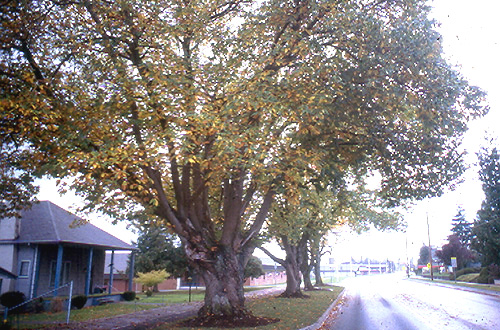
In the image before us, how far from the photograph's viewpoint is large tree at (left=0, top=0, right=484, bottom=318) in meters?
10.4

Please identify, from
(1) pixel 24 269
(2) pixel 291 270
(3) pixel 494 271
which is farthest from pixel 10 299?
(3) pixel 494 271

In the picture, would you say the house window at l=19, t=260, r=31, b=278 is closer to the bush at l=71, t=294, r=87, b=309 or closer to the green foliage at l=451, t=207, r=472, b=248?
the bush at l=71, t=294, r=87, b=309

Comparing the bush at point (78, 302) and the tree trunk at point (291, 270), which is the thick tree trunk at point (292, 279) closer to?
the tree trunk at point (291, 270)

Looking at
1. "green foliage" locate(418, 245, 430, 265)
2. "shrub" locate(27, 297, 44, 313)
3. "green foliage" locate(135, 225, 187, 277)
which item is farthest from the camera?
"green foliage" locate(418, 245, 430, 265)

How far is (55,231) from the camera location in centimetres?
2298

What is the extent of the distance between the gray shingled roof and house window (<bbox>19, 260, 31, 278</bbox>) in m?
1.36

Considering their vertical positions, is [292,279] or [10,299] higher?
[292,279]

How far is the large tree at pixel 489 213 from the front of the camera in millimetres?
42281

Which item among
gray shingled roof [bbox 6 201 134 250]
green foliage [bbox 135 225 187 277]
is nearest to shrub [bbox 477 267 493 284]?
green foliage [bbox 135 225 187 277]

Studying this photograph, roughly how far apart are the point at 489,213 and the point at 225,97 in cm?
4253

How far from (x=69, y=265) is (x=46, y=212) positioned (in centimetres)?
365

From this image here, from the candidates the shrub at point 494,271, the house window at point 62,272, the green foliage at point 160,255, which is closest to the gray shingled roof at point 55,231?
the house window at point 62,272

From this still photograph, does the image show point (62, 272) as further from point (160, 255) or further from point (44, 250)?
point (160, 255)

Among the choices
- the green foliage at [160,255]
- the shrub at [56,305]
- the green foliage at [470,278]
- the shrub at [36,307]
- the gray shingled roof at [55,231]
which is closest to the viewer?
the shrub at [36,307]
